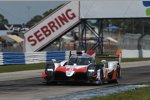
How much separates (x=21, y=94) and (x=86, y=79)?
13.5 feet

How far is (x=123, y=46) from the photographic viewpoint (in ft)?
193

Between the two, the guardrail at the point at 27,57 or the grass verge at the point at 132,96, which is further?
the guardrail at the point at 27,57

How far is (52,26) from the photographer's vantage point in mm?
42688

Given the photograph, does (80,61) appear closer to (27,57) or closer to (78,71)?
(78,71)

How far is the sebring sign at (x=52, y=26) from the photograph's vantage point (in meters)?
42.3

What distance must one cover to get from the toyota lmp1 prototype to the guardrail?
15.7m

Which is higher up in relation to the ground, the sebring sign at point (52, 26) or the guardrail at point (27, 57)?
the sebring sign at point (52, 26)

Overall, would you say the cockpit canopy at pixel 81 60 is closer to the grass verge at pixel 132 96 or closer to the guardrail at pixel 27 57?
the grass verge at pixel 132 96

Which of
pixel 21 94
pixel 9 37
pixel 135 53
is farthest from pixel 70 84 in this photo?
pixel 9 37

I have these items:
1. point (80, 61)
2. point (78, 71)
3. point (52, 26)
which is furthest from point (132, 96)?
point (52, 26)

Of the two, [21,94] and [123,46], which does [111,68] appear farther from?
[123,46]

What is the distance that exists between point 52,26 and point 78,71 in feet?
79.8

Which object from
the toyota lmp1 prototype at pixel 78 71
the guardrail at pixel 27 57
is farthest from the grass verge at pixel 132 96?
the guardrail at pixel 27 57

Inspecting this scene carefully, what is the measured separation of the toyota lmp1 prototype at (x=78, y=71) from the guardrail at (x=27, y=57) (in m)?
15.7
